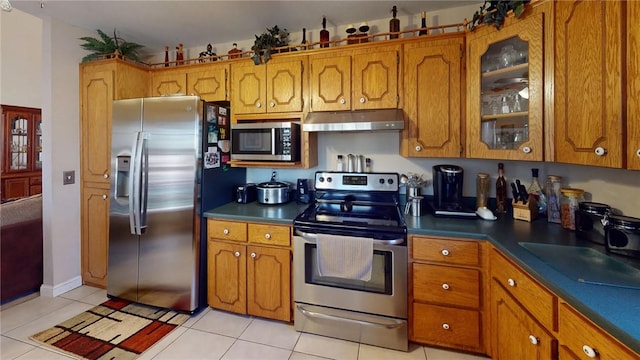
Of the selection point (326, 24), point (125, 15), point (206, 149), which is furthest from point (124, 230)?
point (326, 24)

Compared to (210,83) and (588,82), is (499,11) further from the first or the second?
(210,83)

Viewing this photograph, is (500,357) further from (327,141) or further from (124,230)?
(124,230)


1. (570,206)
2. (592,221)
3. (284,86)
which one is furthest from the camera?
(284,86)

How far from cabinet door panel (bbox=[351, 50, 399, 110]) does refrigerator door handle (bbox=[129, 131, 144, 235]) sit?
5.77 ft

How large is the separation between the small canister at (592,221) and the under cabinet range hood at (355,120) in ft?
3.62

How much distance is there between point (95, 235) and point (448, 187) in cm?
326

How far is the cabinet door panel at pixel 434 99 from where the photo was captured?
1.94 meters

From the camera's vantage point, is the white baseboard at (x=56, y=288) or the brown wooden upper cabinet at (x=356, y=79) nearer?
the brown wooden upper cabinet at (x=356, y=79)

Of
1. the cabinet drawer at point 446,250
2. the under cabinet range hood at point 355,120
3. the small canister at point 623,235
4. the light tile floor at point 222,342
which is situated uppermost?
the under cabinet range hood at point 355,120

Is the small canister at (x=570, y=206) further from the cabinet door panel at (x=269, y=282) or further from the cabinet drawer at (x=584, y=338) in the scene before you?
the cabinet door panel at (x=269, y=282)

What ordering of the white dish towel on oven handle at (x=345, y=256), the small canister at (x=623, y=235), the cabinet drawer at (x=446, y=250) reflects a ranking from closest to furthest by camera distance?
the small canister at (x=623, y=235) < the cabinet drawer at (x=446, y=250) < the white dish towel on oven handle at (x=345, y=256)

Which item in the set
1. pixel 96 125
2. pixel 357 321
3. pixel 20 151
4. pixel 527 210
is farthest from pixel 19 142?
pixel 527 210

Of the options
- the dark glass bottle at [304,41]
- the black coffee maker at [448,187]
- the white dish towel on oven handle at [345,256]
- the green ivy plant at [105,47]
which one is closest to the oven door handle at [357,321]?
the white dish towel on oven handle at [345,256]

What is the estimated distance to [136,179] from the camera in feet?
7.05
